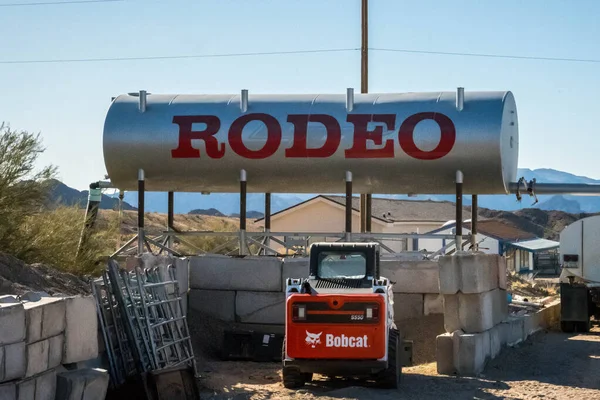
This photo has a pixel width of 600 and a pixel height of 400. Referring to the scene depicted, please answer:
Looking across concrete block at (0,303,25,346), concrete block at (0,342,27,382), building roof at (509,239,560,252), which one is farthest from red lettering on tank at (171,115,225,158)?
building roof at (509,239,560,252)

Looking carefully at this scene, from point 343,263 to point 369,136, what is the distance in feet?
16.7

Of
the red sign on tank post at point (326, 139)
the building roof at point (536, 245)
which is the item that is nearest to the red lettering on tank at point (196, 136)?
the red sign on tank post at point (326, 139)

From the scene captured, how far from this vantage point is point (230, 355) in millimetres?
17344

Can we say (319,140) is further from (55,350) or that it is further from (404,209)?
(404,209)

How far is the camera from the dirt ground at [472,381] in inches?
507

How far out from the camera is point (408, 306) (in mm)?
18141

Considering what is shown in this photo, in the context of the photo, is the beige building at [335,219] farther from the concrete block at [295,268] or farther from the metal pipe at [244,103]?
the concrete block at [295,268]

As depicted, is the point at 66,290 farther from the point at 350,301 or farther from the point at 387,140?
the point at 387,140

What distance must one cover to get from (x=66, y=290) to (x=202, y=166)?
4.85 meters

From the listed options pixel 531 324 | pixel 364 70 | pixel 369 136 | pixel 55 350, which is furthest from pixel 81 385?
pixel 364 70

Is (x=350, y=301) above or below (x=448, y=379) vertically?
above

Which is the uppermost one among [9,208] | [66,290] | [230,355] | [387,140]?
[387,140]

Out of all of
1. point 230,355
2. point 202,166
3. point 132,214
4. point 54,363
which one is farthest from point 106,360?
point 132,214

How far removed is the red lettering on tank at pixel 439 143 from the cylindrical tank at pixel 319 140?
0.8 inches
